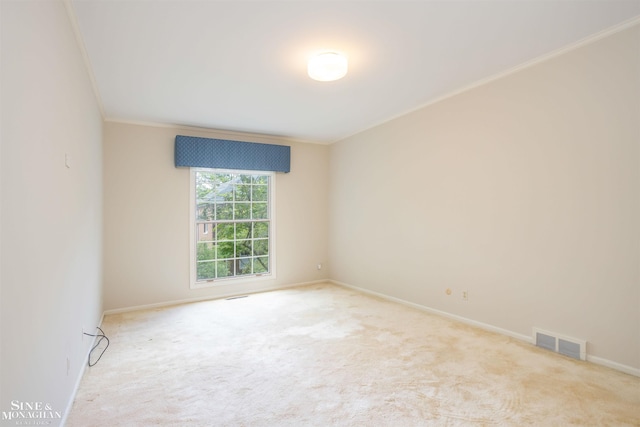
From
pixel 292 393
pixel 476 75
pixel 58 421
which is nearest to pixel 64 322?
pixel 58 421

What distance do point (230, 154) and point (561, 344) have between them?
4.44 m

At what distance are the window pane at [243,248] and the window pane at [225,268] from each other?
0.60ft

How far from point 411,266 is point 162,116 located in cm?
372

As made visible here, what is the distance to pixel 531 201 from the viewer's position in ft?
9.79

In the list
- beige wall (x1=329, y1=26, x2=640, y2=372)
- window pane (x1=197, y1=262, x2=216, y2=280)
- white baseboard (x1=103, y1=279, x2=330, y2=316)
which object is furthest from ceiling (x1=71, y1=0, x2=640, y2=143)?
white baseboard (x1=103, y1=279, x2=330, y2=316)

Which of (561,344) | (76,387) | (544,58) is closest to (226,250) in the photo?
(76,387)

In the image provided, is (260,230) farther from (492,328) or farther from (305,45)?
(492,328)

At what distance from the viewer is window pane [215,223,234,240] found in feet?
16.4

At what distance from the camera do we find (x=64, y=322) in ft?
6.42

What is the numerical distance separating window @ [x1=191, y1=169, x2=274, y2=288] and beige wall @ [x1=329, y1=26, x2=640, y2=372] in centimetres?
199

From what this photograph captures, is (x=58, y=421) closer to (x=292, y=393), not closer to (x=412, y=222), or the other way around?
(x=292, y=393)

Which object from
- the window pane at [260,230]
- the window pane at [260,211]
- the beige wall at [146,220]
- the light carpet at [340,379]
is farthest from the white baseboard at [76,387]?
the window pane at [260,211]

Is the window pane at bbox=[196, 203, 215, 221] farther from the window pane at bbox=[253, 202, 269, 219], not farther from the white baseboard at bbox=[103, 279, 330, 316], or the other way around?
the white baseboard at bbox=[103, 279, 330, 316]

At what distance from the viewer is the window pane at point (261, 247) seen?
5312 mm
